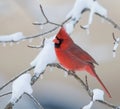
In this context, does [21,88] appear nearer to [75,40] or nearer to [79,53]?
[79,53]

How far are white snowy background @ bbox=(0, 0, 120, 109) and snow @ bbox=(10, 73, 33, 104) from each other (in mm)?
1613

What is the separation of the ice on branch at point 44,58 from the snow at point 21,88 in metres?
0.04

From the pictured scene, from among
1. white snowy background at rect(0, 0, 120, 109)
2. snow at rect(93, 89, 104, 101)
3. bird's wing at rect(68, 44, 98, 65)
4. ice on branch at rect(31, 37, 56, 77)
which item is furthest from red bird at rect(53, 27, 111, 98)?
white snowy background at rect(0, 0, 120, 109)

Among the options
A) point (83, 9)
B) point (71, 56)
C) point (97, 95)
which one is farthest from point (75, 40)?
point (97, 95)

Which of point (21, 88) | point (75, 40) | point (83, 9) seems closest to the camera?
point (21, 88)

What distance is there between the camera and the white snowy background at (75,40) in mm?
3449

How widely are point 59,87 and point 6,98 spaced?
1.55 ft

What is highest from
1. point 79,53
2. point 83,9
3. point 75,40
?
point 83,9

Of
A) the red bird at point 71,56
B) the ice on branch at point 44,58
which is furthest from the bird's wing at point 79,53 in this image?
the ice on branch at point 44,58

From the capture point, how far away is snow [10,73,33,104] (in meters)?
1.48

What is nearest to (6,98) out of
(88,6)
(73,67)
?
(73,67)

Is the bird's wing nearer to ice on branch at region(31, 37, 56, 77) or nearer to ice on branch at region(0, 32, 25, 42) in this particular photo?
ice on branch at region(31, 37, 56, 77)

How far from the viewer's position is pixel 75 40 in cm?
350

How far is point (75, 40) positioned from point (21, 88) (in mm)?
2026
